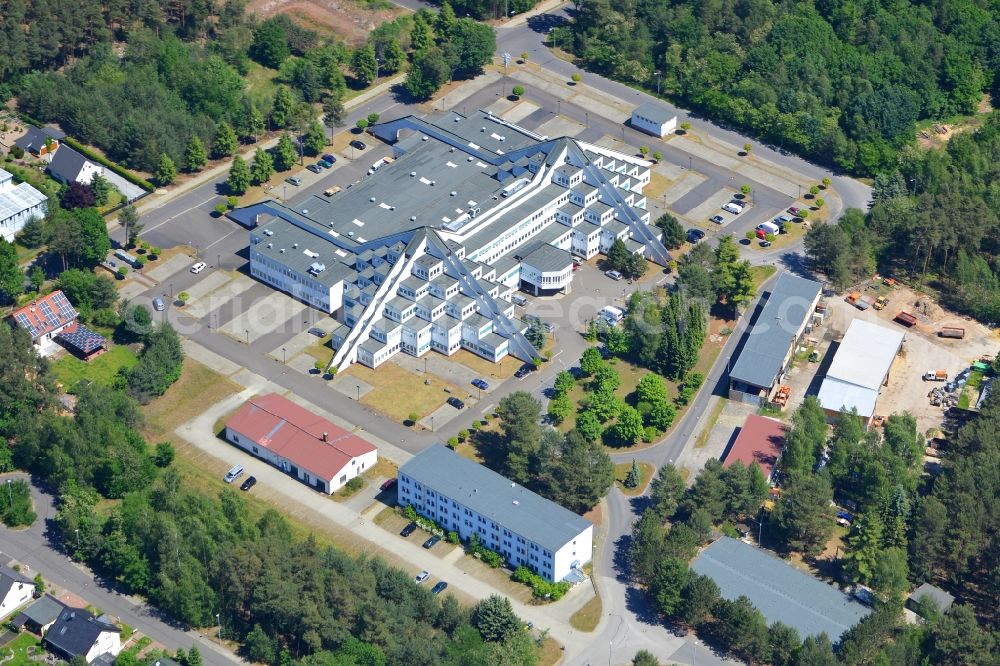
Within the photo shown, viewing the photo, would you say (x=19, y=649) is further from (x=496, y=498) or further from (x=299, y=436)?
(x=496, y=498)

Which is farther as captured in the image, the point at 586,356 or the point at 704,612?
the point at 586,356

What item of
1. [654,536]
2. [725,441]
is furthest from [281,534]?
[725,441]

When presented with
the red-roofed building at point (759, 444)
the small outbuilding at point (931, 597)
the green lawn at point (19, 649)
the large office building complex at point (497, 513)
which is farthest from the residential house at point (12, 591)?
the small outbuilding at point (931, 597)

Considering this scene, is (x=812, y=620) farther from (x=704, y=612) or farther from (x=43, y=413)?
(x=43, y=413)

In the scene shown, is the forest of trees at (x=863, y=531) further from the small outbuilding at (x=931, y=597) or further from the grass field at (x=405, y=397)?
the grass field at (x=405, y=397)

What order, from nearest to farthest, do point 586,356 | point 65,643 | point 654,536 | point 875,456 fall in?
1. point 65,643
2. point 654,536
3. point 875,456
4. point 586,356

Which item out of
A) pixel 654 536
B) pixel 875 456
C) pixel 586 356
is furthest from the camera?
pixel 586 356

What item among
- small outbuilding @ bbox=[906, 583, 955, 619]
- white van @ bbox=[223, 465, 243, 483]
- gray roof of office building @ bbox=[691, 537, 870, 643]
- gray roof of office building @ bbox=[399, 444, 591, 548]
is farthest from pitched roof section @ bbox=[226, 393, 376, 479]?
small outbuilding @ bbox=[906, 583, 955, 619]
